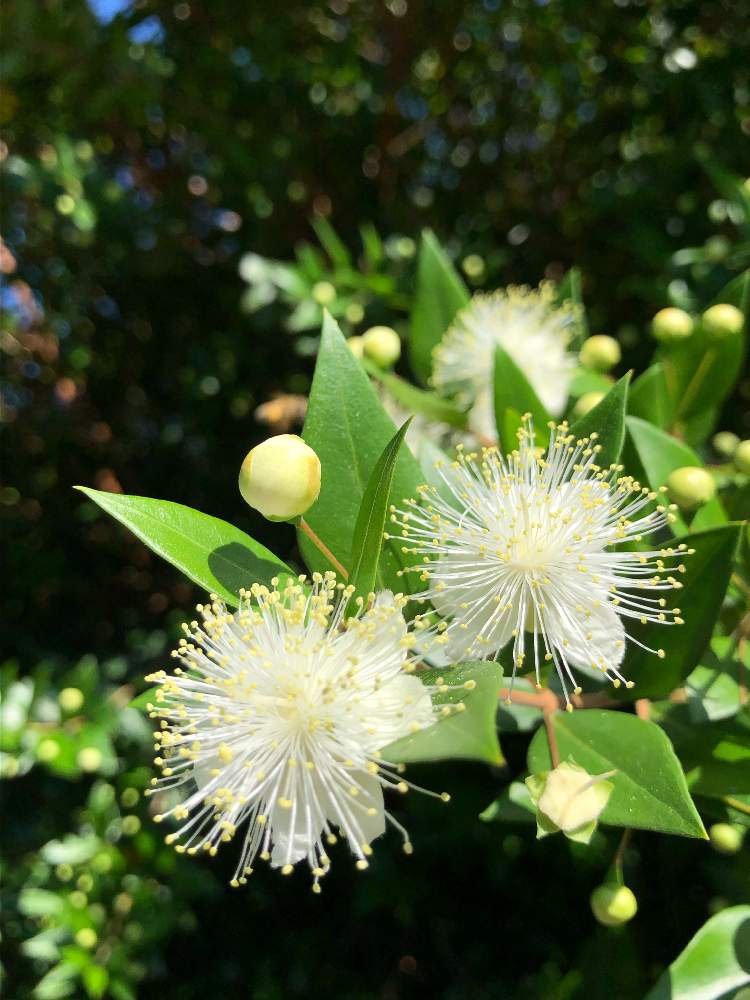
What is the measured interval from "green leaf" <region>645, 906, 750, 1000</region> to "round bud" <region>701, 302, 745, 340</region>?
2.79 feet

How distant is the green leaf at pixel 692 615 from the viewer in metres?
0.86

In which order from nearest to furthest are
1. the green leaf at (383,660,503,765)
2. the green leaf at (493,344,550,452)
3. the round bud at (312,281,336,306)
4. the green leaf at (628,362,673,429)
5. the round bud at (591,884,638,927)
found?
1. the green leaf at (383,660,503,765)
2. the round bud at (591,884,638,927)
3. the green leaf at (493,344,550,452)
4. the green leaf at (628,362,673,429)
5. the round bud at (312,281,336,306)

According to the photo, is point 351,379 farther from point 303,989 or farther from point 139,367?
point 139,367

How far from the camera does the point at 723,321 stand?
4.08 ft

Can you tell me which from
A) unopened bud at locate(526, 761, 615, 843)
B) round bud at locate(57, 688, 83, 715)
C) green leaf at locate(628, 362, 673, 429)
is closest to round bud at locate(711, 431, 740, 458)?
green leaf at locate(628, 362, 673, 429)

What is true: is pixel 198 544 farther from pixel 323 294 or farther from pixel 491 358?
pixel 323 294

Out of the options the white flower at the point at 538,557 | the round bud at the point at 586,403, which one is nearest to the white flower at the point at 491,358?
the round bud at the point at 586,403

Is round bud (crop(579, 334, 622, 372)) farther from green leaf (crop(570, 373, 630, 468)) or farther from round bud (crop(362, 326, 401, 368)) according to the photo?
green leaf (crop(570, 373, 630, 468))

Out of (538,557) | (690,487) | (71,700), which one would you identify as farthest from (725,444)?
(71,700)

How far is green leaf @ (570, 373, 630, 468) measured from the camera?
908mm

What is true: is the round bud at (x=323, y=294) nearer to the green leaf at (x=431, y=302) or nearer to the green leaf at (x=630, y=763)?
the green leaf at (x=431, y=302)

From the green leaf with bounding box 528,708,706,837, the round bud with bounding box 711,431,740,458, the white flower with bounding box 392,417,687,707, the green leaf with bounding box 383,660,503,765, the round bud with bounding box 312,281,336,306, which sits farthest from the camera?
the round bud with bounding box 312,281,336,306

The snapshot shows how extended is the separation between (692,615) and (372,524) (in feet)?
1.32

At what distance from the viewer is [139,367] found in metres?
2.35
